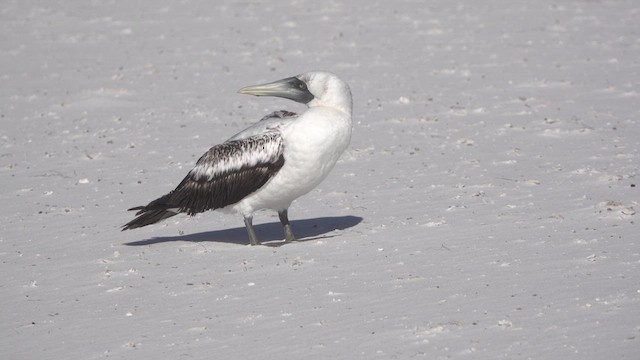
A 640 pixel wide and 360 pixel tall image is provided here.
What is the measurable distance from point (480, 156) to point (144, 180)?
12.6 ft

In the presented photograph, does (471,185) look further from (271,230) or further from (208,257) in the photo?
→ (208,257)

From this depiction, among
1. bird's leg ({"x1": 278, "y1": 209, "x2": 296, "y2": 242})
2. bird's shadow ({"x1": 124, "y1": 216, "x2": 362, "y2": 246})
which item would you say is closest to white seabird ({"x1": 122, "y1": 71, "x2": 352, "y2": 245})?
bird's leg ({"x1": 278, "y1": 209, "x2": 296, "y2": 242})

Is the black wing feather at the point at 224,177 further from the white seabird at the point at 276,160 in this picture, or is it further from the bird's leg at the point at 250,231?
the bird's leg at the point at 250,231

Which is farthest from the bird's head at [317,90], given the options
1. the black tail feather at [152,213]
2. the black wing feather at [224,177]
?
the black tail feather at [152,213]

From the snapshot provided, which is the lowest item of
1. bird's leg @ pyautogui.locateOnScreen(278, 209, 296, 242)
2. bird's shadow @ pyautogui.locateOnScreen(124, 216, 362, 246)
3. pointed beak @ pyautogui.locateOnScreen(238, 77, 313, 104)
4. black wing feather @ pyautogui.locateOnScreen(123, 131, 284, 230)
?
bird's shadow @ pyautogui.locateOnScreen(124, 216, 362, 246)

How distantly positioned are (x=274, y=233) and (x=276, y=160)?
1461 millimetres

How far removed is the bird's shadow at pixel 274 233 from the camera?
11.8 metres

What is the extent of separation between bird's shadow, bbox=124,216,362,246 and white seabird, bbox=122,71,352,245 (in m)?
0.30

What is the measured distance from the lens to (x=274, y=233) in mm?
12250

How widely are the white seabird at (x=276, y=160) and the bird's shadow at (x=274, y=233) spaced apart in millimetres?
300

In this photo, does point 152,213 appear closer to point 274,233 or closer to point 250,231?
point 250,231

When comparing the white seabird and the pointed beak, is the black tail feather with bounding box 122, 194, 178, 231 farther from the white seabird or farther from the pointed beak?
the pointed beak

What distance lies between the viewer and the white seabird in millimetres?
10906

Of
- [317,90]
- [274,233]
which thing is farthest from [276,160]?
[274,233]
